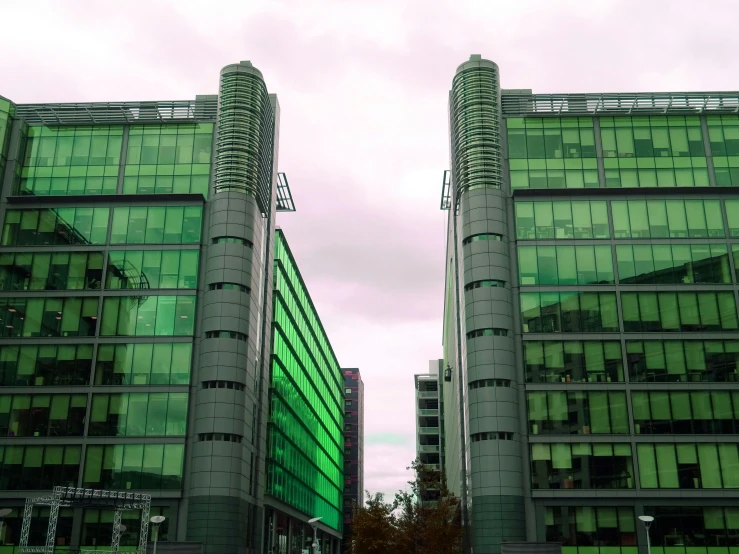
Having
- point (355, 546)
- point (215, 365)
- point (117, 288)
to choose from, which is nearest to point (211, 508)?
point (215, 365)

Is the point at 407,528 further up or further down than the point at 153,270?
further down

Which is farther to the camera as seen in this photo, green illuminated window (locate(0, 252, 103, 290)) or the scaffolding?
green illuminated window (locate(0, 252, 103, 290))

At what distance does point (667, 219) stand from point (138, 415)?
48.1 meters

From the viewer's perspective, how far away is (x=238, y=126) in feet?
235

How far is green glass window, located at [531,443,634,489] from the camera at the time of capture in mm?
61875

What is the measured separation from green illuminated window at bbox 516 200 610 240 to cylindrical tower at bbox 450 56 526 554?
5.89 feet

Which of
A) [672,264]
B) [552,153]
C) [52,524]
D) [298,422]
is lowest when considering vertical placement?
[52,524]

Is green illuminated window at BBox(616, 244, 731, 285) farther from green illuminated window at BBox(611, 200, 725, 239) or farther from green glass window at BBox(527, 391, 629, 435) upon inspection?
green glass window at BBox(527, 391, 629, 435)

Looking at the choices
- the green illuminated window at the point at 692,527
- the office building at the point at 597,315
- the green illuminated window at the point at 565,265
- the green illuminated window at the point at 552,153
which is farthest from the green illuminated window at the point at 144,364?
the green illuminated window at the point at 692,527

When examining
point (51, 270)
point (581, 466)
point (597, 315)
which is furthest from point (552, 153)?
point (51, 270)

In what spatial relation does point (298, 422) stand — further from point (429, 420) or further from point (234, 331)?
point (429, 420)

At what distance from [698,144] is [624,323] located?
Answer: 19.0 meters

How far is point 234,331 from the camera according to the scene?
66.0 m

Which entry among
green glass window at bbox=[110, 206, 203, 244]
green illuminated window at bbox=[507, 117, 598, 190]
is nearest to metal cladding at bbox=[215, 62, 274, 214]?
green glass window at bbox=[110, 206, 203, 244]
